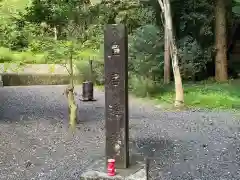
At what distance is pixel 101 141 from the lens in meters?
6.32

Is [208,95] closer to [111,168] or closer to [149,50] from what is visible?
[149,50]

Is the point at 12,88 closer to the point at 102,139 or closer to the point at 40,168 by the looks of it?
the point at 102,139

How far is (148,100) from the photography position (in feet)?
32.3

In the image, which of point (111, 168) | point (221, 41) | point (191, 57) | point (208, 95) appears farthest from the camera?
point (221, 41)

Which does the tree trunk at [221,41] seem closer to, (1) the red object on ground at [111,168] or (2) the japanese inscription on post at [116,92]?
(2) the japanese inscription on post at [116,92]

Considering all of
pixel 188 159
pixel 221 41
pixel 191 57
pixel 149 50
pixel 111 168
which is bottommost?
pixel 188 159

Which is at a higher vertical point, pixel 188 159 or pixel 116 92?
pixel 116 92

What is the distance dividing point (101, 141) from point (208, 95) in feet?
13.7

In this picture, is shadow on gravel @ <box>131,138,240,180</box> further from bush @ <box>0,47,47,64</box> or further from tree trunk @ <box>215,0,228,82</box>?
bush @ <box>0,47,47,64</box>

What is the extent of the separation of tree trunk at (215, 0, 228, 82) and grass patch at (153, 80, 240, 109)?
21.1 inches

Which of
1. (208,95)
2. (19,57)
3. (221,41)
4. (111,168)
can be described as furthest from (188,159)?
(19,57)

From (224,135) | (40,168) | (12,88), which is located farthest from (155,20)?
(40,168)

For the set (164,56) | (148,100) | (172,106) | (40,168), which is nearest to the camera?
(40,168)

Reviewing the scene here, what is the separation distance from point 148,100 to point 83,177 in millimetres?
5923
